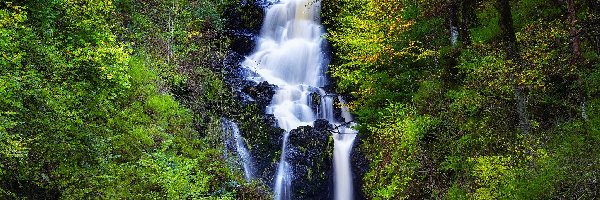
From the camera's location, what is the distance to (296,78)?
61.5ft

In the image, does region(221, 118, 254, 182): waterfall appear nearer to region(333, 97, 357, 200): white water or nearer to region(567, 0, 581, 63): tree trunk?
region(333, 97, 357, 200): white water

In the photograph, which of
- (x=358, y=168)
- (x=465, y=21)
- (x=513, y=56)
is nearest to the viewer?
(x=513, y=56)

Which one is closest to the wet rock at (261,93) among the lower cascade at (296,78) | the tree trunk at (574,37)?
the lower cascade at (296,78)

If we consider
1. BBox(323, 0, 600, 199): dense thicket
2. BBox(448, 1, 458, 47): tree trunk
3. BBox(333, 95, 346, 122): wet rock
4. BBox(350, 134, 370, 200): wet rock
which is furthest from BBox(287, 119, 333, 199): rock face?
BBox(448, 1, 458, 47): tree trunk

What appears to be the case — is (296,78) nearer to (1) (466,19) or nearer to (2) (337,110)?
(2) (337,110)

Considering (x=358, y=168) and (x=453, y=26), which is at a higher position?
(x=453, y=26)

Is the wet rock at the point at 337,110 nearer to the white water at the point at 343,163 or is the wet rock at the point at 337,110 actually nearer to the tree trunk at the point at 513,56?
the white water at the point at 343,163

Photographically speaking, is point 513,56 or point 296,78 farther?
point 296,78

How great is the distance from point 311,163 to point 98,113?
596 centimetres

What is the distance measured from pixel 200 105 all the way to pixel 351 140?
15.4ft

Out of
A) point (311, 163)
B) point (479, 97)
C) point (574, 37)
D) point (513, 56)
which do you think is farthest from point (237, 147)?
point (574, 37)

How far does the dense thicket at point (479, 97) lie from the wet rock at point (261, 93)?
264 centimetres

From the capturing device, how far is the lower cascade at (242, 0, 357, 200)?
13898 mm

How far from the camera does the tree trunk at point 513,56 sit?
934 centimetres
